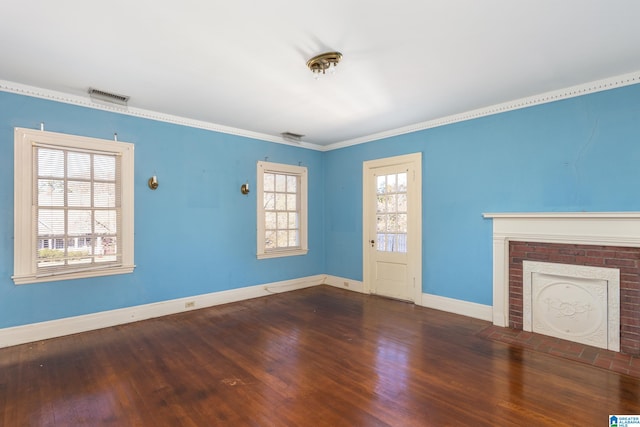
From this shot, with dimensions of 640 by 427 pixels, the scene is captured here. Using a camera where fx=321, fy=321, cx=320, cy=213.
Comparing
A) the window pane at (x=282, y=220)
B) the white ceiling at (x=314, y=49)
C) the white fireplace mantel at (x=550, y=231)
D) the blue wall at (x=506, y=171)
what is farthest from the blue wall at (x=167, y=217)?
the white fireplace mantel at (x=550, y=231)

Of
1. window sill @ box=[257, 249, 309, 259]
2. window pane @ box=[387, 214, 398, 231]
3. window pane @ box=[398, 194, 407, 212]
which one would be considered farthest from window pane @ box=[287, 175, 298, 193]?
window pane @ box=[398, 194, 407, 212]

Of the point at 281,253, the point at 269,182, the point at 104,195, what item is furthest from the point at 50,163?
the point at 281,253

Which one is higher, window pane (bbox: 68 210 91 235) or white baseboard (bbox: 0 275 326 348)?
window pane (bbox: 68 210 91 235)

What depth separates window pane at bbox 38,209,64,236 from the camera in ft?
11.0

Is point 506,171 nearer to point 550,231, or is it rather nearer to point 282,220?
point 550,231

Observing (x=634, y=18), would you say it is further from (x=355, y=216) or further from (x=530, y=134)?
(x=355, y=216)

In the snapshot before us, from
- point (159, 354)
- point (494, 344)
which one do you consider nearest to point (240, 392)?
point (159, 354)

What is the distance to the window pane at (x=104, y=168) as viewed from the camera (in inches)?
146

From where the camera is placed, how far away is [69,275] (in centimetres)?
348

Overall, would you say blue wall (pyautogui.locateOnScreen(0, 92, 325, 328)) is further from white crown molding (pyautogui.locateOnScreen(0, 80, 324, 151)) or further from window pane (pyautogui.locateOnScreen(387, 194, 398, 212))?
window pane (pyautogui.locateOnScreen(387, 194, 398, 212))

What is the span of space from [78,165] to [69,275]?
1.21 m

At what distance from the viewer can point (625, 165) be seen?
3.05 m

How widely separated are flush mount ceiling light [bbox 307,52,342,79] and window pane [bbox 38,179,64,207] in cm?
298

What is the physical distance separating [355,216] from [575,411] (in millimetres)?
3769
